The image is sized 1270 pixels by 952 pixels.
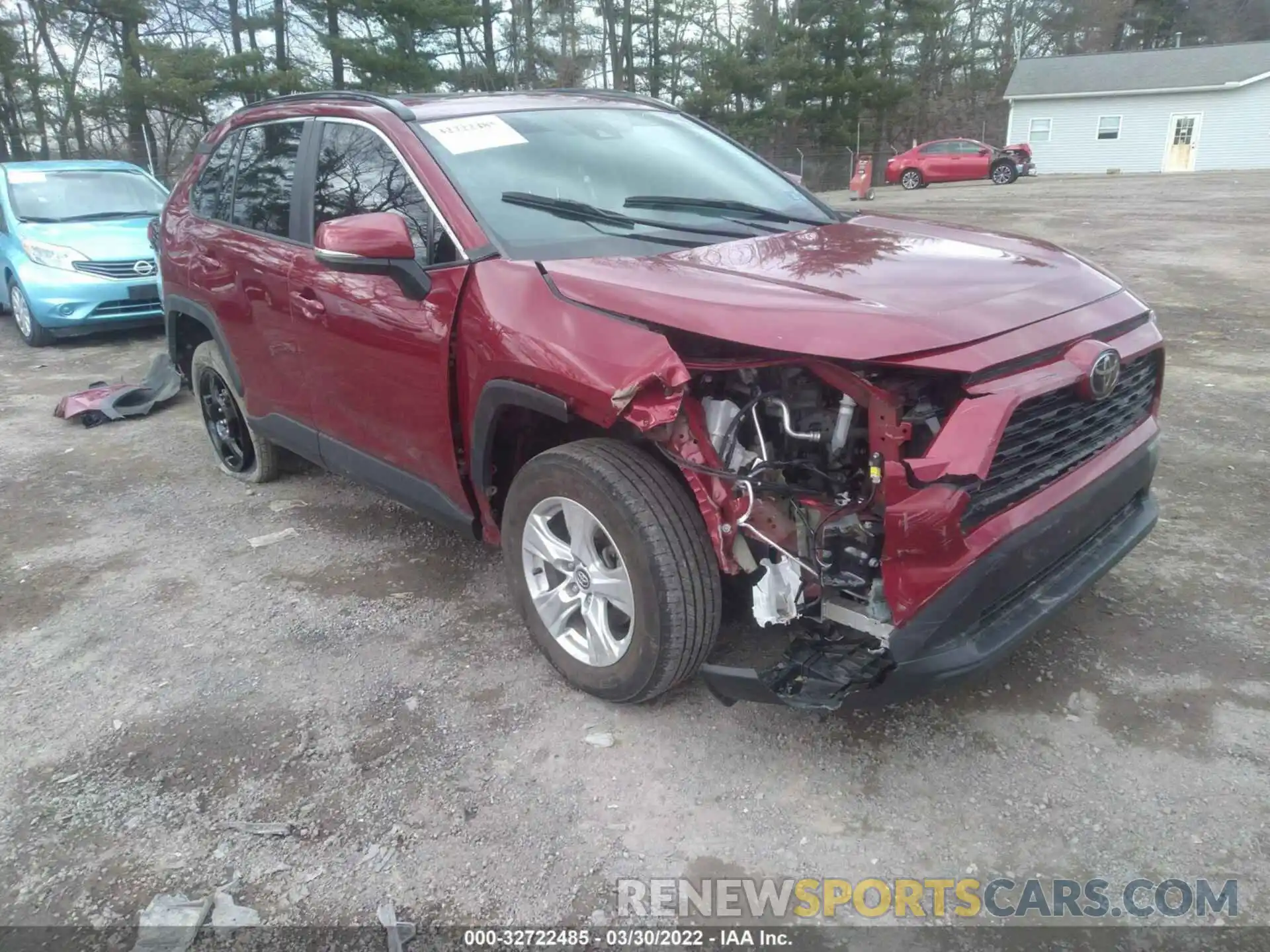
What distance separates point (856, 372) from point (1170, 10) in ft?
170

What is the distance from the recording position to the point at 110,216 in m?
9.69

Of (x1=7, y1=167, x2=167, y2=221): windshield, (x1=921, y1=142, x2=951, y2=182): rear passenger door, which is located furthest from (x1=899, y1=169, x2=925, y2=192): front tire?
(x1=7, y1=167, x2=167, y2=221): windshield

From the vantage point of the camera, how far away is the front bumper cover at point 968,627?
2.37 meters

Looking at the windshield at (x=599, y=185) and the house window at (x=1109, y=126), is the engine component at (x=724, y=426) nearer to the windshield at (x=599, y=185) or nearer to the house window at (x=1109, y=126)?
the windshield at (x=599, y=185)

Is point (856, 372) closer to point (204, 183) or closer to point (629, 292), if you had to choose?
point (629, 292)

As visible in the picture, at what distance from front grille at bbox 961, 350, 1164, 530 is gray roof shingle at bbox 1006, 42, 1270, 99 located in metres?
37.5

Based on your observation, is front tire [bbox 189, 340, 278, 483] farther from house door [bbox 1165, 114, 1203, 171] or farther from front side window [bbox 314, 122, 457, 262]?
house door [bbox 1165, 114, 1203, 171]

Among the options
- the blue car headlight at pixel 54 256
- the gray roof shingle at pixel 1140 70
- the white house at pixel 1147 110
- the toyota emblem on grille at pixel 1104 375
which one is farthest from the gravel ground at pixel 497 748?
the gray roof shingle at pixel 1140 70

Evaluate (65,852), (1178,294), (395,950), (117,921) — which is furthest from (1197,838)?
(1178,294)

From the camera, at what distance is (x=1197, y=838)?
7.89 ft

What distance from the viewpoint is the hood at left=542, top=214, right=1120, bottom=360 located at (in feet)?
7.61

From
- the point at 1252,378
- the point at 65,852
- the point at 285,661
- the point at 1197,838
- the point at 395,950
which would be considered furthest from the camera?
the point at 1252,378

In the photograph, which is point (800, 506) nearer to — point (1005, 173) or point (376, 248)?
point (376, 248)

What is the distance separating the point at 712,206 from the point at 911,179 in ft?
95.9
